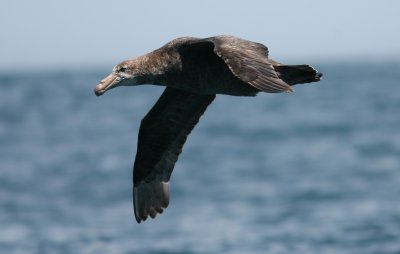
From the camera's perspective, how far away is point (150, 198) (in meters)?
13.9

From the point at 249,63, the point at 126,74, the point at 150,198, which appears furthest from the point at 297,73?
the point at 150,198


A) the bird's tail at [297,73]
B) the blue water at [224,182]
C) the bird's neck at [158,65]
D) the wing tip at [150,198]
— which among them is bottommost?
the wing tip at [150,198]

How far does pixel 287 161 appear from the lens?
3284 cm

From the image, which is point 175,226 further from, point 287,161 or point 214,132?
point 214,132

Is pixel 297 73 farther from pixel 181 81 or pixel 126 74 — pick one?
pixel 126 74

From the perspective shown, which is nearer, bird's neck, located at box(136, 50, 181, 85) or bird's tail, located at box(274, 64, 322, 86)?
bird's tail, located at box(274, 64, 322, 86)

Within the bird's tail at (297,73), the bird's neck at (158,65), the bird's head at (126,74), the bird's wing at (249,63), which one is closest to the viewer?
the bird's wing at (249,63)

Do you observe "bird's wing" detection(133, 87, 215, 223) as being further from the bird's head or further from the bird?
the bird's head

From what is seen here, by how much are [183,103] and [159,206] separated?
1.73 meters

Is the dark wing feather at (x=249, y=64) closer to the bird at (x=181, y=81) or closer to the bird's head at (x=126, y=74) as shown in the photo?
the bird at (x=181, y=81)

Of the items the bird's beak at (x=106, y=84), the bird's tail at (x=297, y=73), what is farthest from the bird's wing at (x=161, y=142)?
the bird's tail at (x=297, y=73)

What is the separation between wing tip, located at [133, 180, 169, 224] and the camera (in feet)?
45.5

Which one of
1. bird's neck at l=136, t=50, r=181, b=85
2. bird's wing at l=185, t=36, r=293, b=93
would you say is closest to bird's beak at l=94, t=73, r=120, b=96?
bird's neck at l=136, t=50, r=181, b=85

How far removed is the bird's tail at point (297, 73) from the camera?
11.2 meters
